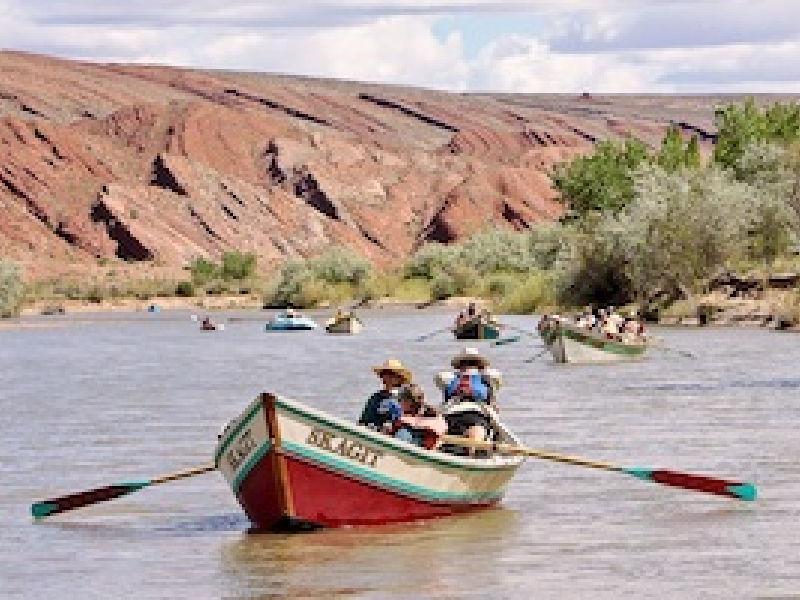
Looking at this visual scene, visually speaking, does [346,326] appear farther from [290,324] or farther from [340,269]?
[340,269]

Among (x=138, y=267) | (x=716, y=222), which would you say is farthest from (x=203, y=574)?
(x=138, y=267)

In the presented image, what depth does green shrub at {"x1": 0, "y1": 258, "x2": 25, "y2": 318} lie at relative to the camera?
149000 millimetres

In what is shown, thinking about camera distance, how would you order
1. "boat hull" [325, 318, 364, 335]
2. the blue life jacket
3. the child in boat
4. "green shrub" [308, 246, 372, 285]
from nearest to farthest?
1. the child in boat
2. the blue life jacket
3. "boat hull" [325, 318, 364, 335]
4. "green shrub" [308, 246, 372, 285]

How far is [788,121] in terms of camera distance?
114000mm

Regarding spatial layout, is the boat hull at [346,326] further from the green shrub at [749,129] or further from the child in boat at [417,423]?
the child in boat at [417,423]

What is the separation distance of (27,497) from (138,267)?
17170 cm

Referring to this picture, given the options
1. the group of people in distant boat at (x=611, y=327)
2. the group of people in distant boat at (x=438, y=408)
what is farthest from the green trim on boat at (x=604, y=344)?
the group of people in distant boat at (x=438, y=408)

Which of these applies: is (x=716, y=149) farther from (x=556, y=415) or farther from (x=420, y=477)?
(x=420, y=477)

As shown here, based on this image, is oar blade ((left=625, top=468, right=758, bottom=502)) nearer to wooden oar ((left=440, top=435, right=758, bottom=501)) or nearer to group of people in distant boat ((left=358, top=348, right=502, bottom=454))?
wooden oar ((left=440, top=435, right=758, bottom=501))

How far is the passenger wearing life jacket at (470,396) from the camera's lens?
83.4 feet

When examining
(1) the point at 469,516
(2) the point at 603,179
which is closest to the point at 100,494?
(1) the point at 469,516

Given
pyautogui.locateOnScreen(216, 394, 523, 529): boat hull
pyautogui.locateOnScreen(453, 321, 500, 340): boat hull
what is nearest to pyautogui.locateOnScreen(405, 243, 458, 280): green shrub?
pyautogui.locateOnScreen(453, 321, 500, 340): boat hull

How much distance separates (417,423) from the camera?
23969 millimetres

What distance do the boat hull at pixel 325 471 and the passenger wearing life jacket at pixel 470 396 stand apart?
0.63 meters
